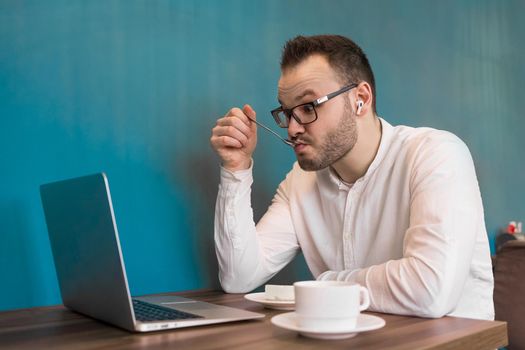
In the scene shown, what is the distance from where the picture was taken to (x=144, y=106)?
1.38 m

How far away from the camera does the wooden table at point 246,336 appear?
29.3 inches

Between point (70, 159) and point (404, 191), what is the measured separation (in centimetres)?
75

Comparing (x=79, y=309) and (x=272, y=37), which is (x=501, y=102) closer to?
(x=272, y=37)

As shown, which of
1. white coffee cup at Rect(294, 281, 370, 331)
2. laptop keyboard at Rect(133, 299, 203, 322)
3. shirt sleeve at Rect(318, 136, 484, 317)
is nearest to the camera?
white coffee cup at Rect(294, 281, 370, 331)

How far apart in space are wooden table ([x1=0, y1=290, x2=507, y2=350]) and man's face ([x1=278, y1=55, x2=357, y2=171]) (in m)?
0.46

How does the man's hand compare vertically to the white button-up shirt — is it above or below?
above

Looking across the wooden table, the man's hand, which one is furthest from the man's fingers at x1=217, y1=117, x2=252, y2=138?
the wooden table

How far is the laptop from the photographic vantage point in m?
0.80

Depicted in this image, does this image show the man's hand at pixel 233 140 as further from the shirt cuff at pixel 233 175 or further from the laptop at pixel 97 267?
the laptop at pixel 97 267

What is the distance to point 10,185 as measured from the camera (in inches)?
46.3

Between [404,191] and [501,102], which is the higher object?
[501,102]

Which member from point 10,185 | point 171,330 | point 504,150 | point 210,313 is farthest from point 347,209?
A: point 504,150

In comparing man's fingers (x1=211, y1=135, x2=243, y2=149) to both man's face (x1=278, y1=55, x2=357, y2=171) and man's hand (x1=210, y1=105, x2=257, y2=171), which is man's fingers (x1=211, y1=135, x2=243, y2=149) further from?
man's face (x1=278, y1=55, x2=357, y2=171)

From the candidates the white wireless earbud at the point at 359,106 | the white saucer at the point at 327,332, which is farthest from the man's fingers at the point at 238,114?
the white saucer at the point at 327,332
